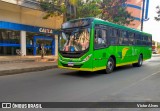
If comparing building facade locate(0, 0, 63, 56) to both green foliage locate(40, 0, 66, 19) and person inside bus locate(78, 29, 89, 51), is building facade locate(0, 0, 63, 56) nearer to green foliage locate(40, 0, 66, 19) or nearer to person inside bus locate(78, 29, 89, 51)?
green foliage locate(40, 0, 66, 19)

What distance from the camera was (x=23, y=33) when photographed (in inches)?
875

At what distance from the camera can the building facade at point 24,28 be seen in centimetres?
2016

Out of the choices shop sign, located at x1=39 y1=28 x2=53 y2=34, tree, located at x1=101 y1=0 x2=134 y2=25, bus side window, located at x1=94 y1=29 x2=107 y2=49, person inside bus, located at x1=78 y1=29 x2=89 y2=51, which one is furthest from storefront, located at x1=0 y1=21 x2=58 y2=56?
bus side window, located at x1=94 y1=29 x2=107 y2=49

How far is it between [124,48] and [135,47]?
217 centimetres

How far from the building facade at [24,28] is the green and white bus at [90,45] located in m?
9.31

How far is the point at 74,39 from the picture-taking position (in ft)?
36.9

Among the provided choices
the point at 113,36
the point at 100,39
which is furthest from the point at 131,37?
the point at 100,39

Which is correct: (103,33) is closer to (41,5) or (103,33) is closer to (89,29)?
(89,29)

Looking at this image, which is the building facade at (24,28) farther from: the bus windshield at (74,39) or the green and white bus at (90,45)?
the green and white bus at (90,45)

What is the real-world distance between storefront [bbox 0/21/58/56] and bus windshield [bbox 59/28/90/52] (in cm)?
1055

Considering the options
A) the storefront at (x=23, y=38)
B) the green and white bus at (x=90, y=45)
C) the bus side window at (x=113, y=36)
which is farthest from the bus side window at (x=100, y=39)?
the storefront at (x=23, y=38)

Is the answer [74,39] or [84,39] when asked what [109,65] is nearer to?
[84,39]

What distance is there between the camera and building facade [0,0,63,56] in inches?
794

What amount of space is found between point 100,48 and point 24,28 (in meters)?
13.2
